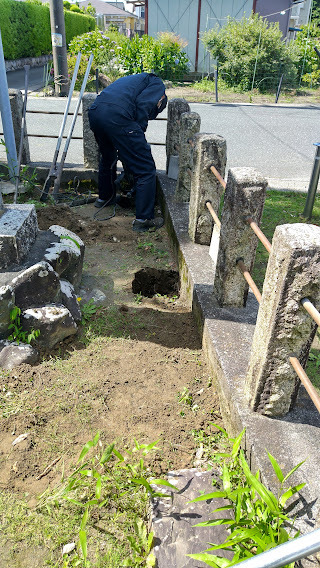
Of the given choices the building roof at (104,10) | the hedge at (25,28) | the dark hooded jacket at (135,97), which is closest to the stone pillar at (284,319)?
the dark hooded jacket at (135,97)

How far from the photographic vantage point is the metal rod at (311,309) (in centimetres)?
149

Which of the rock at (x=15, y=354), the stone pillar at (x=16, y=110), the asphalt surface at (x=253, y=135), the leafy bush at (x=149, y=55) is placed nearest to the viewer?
the rock at (x=15, y=354)

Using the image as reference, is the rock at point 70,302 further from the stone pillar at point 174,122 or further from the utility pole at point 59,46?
the utility pole at point 59,46

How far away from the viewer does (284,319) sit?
1679mm

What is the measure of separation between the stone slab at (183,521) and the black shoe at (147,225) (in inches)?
121

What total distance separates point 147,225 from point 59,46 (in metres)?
9.97

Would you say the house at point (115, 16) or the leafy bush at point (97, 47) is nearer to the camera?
the leafy bush at point (97, 47)

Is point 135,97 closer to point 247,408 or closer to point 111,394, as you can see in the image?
point 111,394

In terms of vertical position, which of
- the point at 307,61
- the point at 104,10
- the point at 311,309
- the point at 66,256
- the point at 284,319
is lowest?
the point at 66,256

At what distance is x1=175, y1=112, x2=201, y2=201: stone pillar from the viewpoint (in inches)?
158

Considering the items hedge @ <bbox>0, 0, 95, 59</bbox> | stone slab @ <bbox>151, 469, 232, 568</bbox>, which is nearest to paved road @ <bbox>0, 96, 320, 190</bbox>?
stone slab @ <bbox>151, 469, 232, 568</bbox>

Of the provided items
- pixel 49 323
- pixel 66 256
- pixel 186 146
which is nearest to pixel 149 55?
pixel 186 146

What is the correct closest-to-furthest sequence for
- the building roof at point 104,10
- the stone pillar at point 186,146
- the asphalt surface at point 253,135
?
the stone pillar at point 186,146, the asphalt surface at point 253,135, the building roof at point 104,10

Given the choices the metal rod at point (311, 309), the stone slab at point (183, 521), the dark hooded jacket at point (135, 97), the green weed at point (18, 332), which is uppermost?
the dark hooded jacket at point (135, 97)
